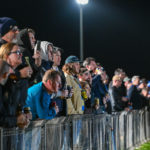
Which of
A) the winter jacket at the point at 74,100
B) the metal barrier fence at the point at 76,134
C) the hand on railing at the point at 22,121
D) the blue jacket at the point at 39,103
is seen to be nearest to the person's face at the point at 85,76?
the winter jacket at the point at 74,100

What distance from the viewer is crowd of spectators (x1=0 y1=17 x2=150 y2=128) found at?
4711 mm

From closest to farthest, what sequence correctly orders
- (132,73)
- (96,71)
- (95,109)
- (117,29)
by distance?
(95,109) → (96,71) → (132,73) → (117,29)

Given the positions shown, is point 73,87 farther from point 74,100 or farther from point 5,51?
Result: point 5,51

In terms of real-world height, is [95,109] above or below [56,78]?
below

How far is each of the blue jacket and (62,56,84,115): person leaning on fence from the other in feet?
5.45

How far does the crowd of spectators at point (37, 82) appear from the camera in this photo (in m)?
4.71

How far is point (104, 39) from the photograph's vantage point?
39.9 m

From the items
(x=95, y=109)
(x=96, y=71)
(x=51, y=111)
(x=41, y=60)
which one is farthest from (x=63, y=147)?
(x=96, y=71)

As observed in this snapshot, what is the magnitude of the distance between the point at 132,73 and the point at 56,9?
10975 millimetres

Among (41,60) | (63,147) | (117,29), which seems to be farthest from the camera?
(117,29)

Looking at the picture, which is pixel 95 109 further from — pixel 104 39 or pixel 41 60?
pixel 104 39

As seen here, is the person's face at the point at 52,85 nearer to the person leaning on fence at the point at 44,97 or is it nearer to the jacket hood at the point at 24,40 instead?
the person leaning on fence at the point at 44,97

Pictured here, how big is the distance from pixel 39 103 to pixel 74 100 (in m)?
1.94

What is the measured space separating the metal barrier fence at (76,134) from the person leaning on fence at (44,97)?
13.8 inches
